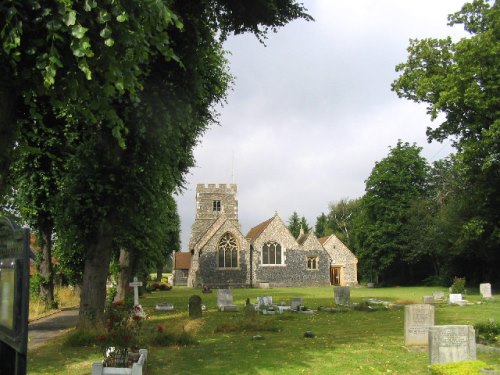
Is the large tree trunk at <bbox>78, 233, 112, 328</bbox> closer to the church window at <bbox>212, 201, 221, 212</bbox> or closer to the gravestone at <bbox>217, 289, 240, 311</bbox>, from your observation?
the gravestone at <bbox>217, 289, 240, 311</bbox>

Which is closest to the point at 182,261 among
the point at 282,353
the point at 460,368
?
the point at 282,353

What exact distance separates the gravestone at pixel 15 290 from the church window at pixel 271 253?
54.5 m

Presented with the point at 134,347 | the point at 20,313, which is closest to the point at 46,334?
the point at 134,347

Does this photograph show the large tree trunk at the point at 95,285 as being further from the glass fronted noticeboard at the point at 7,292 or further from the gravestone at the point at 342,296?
the gravestone at the point at 342,296

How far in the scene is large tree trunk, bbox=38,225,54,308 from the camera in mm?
26328

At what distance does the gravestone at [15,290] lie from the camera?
319cm

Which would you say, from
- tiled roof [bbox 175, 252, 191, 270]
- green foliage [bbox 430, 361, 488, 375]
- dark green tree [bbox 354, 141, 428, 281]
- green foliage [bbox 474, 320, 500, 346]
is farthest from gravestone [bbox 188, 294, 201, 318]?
tiled roof [bbox 175, 252, 191, 270]

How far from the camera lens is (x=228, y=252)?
56.8 metres

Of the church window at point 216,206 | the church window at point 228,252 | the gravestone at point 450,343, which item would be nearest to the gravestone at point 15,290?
the gravestone at point 450,343

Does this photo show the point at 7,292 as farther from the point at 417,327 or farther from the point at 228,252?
the point at 228,252

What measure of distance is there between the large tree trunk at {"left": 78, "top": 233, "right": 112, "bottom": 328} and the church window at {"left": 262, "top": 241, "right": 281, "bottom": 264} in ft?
143

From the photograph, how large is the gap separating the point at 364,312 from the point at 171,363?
13664 mm

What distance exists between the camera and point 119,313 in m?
11.6

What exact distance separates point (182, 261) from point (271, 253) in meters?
23.6
